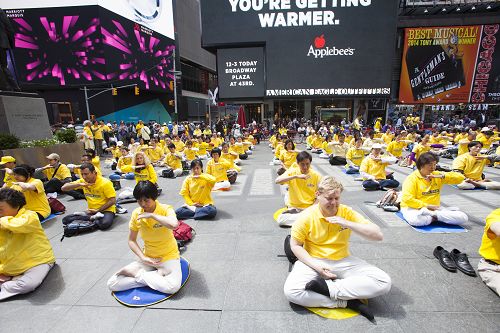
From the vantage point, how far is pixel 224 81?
2608cm

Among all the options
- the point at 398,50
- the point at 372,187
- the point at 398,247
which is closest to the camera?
the point at 398,247

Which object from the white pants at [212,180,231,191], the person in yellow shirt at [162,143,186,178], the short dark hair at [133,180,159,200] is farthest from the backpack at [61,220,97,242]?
the person in yellow shirt at [162,143,186,178]

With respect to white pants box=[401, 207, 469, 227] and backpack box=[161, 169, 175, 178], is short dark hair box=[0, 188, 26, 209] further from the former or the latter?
backpack box=[161, 169, 175, 178]

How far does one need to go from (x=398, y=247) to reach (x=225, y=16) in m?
26.1

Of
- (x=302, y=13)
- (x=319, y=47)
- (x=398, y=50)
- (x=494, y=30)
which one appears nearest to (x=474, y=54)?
(x=494, y=30)

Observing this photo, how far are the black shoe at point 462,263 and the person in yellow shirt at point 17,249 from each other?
5.68 m

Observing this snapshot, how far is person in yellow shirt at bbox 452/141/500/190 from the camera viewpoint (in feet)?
24.3

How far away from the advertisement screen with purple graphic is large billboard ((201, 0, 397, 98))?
37.4ft

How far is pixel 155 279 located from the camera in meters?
3.29

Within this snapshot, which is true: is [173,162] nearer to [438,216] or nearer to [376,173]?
[376,173]

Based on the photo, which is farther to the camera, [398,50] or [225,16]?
[398,50]

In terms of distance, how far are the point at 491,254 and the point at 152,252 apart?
4244 millimetres

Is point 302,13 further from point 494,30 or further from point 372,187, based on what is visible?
point 372,187

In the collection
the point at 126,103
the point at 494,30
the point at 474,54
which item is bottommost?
the point at 126,103
